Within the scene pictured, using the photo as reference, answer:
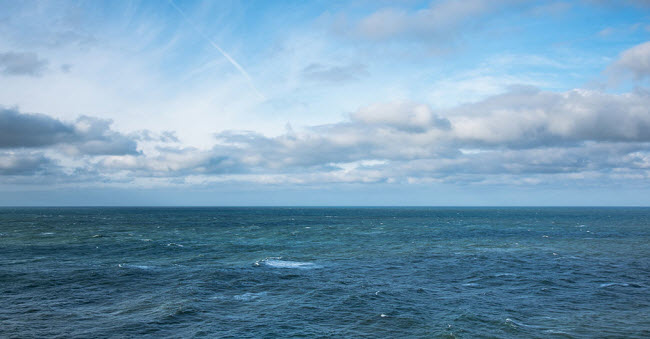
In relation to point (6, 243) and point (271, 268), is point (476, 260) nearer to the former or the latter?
point (271, 268)

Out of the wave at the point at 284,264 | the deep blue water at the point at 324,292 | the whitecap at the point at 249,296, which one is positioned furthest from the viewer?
the wave at the point at 284,264

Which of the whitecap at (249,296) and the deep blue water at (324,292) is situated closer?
the deep blue water at (324,292)

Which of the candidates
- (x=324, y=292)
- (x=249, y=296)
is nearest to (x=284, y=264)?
(x=324, y=292)

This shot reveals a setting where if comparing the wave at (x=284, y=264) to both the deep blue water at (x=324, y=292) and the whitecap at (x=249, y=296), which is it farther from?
the whitecap at (x=249, y=296)

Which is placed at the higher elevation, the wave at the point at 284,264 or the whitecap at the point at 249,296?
the wave at the point at 284,264

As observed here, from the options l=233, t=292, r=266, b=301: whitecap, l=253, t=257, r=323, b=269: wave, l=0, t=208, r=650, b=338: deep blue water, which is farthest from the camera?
l=253, t=257, r=323, b=269: wave

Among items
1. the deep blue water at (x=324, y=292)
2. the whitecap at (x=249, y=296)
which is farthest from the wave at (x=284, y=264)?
the whitecap at (x=249, y=296)

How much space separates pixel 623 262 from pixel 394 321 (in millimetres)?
51574

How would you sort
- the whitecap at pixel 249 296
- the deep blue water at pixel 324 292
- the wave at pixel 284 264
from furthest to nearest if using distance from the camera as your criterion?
the wave at pixel 284 264
the whitecap at pixel 249 296
the deep blue water at pixel 324 292

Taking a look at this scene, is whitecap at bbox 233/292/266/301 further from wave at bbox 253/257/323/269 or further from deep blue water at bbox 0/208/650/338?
wave at bbox 253/257/323/269

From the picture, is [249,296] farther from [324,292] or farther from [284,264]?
[284,264]

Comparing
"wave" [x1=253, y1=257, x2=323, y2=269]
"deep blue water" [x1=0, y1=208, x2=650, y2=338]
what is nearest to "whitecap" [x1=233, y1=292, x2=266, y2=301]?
"deep blue water" [x1=0, y1=208, x2=650, y2=338]

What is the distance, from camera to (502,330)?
32969mm

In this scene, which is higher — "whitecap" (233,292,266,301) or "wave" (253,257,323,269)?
"wave" (253,257,323,269)
